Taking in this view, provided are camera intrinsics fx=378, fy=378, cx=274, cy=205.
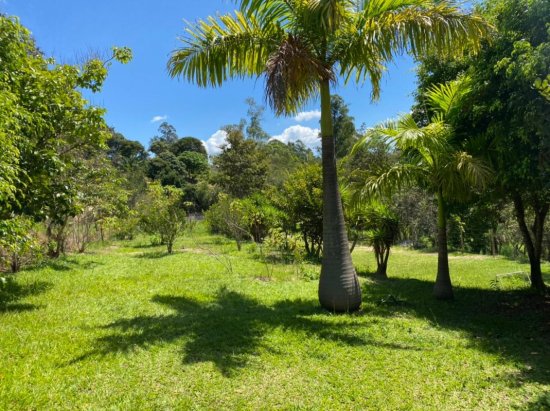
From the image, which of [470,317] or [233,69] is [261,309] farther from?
[233,69]

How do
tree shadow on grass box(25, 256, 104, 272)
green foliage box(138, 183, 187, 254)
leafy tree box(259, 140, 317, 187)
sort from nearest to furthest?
1. tree shadow on grass box(25, 256, 104, 272)
2. green foliage box(138, 183, 187, 254)
3. leafy tree box(259, 140, 317, 187)

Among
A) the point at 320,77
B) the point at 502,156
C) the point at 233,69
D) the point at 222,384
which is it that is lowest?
the point at 222,384

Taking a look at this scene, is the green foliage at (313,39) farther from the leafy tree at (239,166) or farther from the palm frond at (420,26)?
the leafy tree at (239,166)

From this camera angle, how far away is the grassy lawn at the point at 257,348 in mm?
3537

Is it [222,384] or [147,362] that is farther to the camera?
[147,362]

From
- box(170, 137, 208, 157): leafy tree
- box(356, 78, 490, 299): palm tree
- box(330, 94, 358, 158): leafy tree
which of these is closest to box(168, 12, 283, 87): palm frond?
box(356, 78, 490, 299): palm tree

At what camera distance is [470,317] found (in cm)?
673

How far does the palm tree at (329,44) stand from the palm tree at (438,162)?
1.16 m

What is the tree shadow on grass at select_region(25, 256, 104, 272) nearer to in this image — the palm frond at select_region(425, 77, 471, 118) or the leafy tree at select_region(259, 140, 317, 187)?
the palm frond at select_region(425, 77, 471, 118)

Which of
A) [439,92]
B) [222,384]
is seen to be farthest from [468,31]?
[222,384]

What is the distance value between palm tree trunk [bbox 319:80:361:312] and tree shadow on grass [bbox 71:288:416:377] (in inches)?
15.0

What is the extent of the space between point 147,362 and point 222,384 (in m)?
0.99

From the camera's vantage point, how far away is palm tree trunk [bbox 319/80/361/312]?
632 centimetres

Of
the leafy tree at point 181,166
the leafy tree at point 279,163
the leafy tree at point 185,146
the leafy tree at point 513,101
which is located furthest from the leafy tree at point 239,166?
the leafy tree at point 185,146
